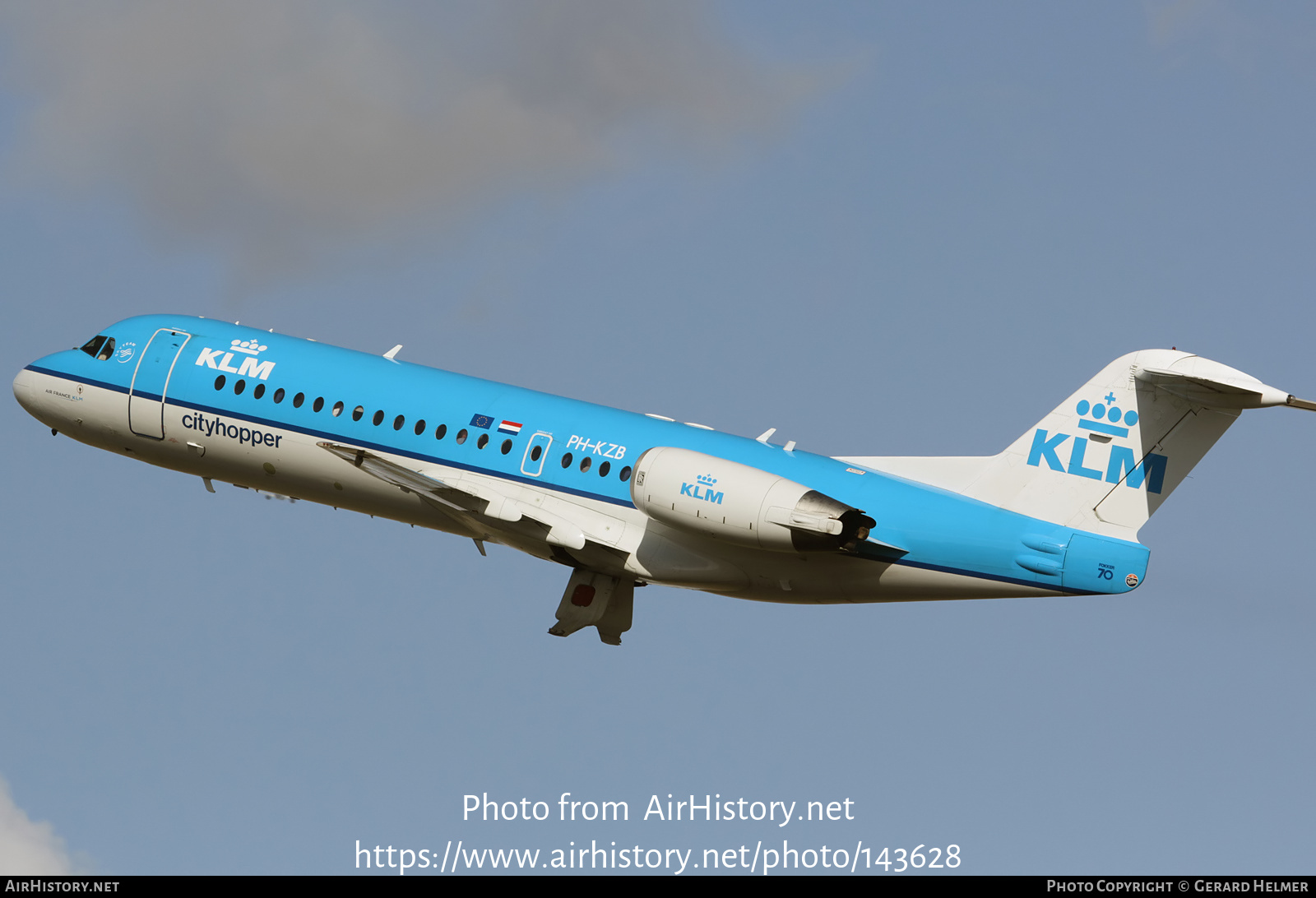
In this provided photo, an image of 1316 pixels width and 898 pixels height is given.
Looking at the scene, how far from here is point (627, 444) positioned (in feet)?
106

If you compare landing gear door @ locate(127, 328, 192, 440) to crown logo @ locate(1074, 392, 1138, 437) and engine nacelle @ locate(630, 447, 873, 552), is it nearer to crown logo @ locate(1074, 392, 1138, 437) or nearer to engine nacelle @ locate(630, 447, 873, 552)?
engine nacelle @ locate(630, 447, 873, 552)

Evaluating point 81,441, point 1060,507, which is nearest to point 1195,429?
point 1060,507

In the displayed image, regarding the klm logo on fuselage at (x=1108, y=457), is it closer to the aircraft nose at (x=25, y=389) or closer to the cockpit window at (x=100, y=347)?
the cockpit window at (x=100, y=347)

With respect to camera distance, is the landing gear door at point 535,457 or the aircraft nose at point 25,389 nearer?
the landing gear door at point 535,457

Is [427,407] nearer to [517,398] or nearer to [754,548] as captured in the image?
[517,398]

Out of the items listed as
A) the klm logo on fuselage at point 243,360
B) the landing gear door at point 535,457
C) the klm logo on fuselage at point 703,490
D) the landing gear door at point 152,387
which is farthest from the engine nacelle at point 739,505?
the landing gear door at point 152,387

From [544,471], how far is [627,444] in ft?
4.72

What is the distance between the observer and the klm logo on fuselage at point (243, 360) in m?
34.9

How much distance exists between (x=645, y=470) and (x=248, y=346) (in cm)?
866

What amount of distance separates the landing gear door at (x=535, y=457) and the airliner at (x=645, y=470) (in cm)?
3

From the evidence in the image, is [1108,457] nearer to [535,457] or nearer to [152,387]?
[535,457]

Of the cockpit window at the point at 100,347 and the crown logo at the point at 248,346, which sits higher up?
the cockpit window at the point at 100,347

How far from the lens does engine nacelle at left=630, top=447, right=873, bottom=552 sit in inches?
1173

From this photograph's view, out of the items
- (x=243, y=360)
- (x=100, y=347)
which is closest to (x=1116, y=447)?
(x=243, y=360)
